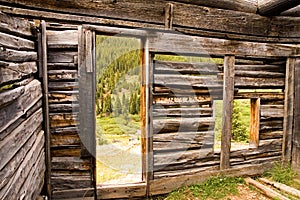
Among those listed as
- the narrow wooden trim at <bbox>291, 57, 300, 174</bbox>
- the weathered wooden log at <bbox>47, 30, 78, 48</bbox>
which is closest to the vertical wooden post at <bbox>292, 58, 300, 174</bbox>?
the narrow wooden trim at <bbox>291, 57, 300, 174</bbox>

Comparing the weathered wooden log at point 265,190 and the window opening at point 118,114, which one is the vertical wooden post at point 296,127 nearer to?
the weathered wooden log at point 265,190

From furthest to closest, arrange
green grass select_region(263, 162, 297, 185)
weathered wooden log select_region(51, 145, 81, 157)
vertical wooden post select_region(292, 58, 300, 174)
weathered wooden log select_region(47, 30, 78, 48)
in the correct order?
1. vertical wooden post select_region(292, 58, 300, 174)
2. green grass select_region(263, 162, 297, 185)
3. weathered wooden log select_region(51, 145, 81, 157)
4. weathered wooden log select_region(47, 30, 78, 48)

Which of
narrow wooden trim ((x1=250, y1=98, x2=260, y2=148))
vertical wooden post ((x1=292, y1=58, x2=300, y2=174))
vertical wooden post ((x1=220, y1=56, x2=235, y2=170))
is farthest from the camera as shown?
vertical wooden post ((x1=292, y1=58, x2=300, y2=174))

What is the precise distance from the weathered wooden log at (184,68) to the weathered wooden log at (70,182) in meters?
2.05

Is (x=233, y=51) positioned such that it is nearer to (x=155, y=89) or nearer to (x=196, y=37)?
(x=196, y=37)

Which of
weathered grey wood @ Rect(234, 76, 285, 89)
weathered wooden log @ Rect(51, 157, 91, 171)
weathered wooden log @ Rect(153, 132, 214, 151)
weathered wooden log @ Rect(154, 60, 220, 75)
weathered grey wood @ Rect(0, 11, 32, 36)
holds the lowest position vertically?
weathered wooden log @ Rect(51, 157, 91, 171)

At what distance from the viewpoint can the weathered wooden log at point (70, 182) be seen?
3.49 metres

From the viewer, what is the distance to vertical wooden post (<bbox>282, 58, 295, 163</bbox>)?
4.94m

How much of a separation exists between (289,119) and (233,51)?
2045 millimetres

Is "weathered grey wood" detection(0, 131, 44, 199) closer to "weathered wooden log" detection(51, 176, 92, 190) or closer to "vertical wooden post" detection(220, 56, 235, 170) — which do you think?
"weathered wooden log" detection(51, 176, 92, 190)

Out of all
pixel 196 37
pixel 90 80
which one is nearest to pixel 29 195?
pixel 90 80

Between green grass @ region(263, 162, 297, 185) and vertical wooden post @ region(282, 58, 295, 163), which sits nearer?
green grass @ region(263, 162, 297, 185)

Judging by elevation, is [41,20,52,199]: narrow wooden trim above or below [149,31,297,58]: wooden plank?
below

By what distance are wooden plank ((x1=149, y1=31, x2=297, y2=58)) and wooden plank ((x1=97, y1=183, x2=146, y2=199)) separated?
7.43 ft
